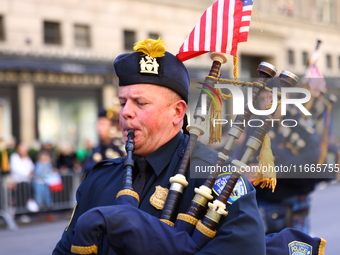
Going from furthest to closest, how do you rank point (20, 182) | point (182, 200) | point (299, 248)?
point (20, 182) → point (299, 248) → point (182, 200)

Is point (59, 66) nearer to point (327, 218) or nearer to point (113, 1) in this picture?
point (113, 1)

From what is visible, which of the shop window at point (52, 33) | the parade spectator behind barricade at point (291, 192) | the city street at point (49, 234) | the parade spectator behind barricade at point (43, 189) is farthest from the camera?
the shop window at point (52, 33)

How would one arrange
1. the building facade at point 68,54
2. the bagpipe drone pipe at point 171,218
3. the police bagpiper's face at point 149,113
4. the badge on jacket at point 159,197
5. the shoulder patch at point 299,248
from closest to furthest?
1. the bagpipe drone pipe at point 171,218
2. the badge on jacket at point 159,197
3. the police bagpiper's face at point 149,113
4. the shoulder patch at point 299,248
5. the building facade at point 68,54

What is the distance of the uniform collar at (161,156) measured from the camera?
2.67 m

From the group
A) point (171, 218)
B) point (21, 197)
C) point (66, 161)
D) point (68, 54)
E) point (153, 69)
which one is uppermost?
point (68, 54)

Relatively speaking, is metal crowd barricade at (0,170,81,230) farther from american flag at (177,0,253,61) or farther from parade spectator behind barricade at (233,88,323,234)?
american flag at (177,0,253,61)

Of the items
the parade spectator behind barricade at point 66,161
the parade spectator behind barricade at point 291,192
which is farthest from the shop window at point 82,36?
the parade spectator behind barricade at point 291,192

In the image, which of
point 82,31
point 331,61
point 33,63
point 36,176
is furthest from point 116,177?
point 331,61

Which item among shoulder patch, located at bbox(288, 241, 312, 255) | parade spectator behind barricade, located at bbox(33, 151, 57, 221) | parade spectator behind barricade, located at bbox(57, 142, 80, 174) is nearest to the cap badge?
shoulder patch, located at bbox(288, 241, 312, 255)

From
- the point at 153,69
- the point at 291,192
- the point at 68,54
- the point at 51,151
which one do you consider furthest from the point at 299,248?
the point at 68,54

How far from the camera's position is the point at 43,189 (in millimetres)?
12906

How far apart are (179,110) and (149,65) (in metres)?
0.25

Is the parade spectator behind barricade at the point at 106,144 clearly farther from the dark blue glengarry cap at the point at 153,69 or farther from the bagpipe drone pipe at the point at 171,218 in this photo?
the bagpipe drone pipe at the point at 171,218

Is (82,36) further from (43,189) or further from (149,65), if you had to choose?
(149,65)
